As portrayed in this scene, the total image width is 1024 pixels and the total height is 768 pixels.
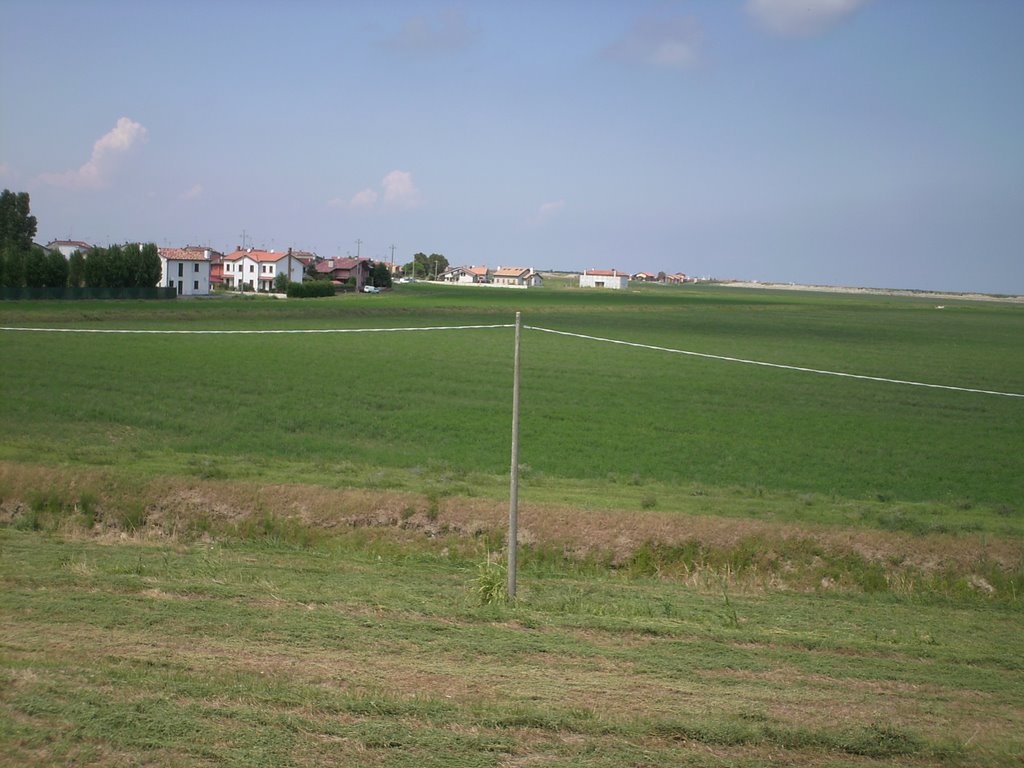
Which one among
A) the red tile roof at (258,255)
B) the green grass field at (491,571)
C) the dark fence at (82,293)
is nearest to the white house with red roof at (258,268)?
the red tile roof at (258,255)

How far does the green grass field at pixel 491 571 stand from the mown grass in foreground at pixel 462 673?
4cm

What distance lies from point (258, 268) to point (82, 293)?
62879mm

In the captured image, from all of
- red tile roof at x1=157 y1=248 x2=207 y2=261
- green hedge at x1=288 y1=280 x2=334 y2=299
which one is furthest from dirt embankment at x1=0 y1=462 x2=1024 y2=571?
red tile roof at x1=157 y1=248 x2=207 y2=261

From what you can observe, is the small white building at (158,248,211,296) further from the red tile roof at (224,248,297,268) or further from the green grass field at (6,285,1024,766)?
the green grass field at (6,285,1024,766)

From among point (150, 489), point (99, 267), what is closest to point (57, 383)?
point (150, 489)

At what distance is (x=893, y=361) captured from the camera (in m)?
49.2

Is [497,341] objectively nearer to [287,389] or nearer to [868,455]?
[287,389]

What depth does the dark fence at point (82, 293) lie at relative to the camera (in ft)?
210

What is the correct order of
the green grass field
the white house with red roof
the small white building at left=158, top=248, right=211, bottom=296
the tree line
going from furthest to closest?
1. the white house with red roof
2. the small white building at left=158, top=248, right=211, bottom=296
3. the tree line
4. the green grass field

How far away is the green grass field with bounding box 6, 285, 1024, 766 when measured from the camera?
6188mm

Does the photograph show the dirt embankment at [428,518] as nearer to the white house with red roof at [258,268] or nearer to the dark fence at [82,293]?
the dark fence at [82,293]

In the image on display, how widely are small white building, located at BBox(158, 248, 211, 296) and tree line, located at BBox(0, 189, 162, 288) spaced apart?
1432cm

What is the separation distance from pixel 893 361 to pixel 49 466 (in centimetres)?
4457

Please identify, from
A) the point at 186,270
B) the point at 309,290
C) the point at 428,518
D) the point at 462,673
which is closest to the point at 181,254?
the point at 186,270
